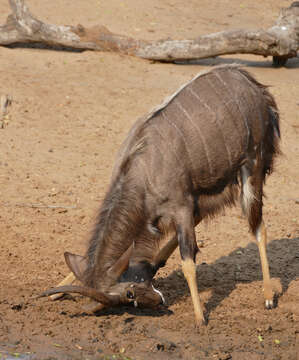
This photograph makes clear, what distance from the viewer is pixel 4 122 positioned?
30.4 ft

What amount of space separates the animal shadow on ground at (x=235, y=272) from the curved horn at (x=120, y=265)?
0.93 meters

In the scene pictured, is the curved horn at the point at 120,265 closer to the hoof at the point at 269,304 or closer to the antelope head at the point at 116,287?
the antelope head at the point at 116,287

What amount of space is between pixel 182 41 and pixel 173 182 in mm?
6631

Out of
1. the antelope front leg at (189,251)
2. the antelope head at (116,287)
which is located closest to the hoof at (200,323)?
the antelope front leg at (189,251)

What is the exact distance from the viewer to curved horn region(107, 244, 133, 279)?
5.18 metres

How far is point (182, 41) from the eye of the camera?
1151cm

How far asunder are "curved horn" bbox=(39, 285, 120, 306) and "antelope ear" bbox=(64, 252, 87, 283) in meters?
0.22

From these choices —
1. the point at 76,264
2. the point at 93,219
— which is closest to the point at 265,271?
the point at 93,219

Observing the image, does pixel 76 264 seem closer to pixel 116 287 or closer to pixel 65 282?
pixel 116 287

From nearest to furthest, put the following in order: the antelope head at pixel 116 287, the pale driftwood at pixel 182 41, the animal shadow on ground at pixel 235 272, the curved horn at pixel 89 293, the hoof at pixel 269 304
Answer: the curved horn at pixel 89 293 < the antelope head at pixel 116 287 < the hoof at pixel 269 304 < the animal shadow on ground at pixel 235 272 < the pale driftwood at pixel 182 41

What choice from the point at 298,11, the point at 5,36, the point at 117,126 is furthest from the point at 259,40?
the point at 5,36

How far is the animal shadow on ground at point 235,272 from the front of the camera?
6.23m

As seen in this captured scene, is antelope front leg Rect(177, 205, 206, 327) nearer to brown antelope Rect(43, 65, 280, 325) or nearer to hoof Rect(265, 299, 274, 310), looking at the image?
brown antelope Rect(43, 65, 280, 325)

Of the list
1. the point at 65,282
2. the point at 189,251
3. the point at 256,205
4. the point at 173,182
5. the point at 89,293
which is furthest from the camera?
the point at 256,205
